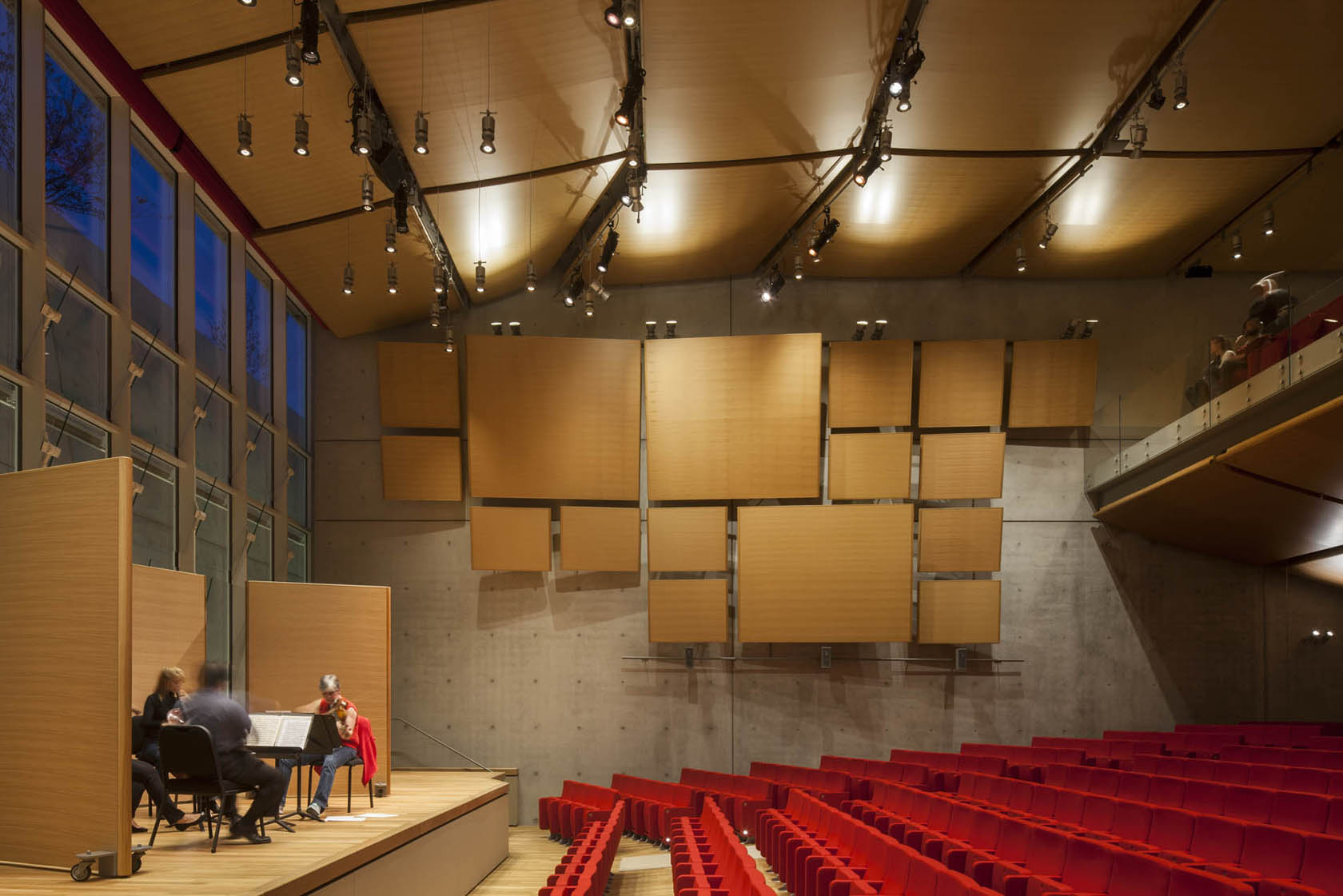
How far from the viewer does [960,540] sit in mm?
9445

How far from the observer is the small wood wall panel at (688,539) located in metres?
9.45

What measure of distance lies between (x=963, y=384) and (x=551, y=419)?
3.40m

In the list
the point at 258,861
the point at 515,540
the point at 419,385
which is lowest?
the point at 258,861

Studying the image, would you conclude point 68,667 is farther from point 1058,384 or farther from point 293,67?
point 1058,384

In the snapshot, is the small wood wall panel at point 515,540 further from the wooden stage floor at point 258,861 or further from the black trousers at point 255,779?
the black trousers at point 255,779

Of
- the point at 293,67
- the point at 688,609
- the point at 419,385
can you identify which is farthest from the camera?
the point at 419,385

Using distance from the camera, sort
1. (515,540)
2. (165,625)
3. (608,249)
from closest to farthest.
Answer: (165,625)
(608,249)
(515,540)

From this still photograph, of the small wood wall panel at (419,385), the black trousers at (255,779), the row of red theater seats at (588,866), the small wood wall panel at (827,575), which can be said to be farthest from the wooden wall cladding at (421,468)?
the black trousers at (255,779)

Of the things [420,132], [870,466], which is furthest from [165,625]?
[870,466]

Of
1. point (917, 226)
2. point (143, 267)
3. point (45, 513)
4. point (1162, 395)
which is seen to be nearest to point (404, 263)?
point (143, 267)

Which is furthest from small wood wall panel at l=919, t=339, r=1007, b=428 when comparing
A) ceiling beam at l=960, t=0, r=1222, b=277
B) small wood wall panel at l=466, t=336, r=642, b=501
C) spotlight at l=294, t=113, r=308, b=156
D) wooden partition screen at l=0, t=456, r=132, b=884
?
wooden partition screen at l=0, t=456, r=132, b=884

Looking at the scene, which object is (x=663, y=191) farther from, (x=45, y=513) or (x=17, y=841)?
(x=17, y=841)

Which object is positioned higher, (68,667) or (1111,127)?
(1111,127)

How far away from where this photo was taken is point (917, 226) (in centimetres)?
883
